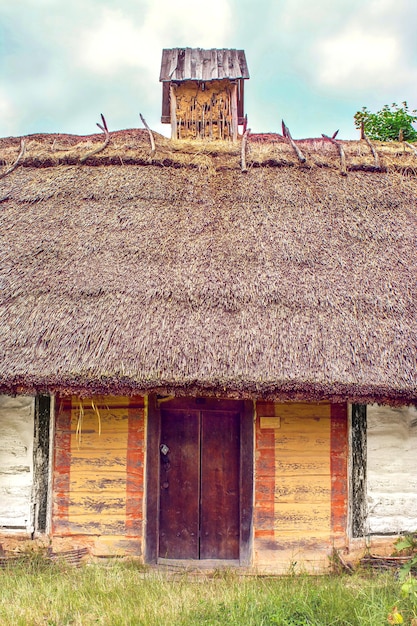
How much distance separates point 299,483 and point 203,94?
25.7ft

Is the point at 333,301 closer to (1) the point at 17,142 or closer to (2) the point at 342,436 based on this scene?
(2) the point at 342,436

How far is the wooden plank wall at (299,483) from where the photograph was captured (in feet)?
20.5

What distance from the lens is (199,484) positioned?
652 cm

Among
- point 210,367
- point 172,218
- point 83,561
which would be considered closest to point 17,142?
point 172,218

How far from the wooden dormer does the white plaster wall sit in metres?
6.46

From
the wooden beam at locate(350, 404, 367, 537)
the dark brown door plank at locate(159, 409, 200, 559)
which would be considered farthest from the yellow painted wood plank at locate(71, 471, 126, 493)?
the wooden beam at locate(350, 404, 367, 537)

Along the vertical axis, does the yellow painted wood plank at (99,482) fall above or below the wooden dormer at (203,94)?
below

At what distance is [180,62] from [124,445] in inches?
317

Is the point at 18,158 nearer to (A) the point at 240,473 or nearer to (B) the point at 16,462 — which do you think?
(B) the point at 16,462

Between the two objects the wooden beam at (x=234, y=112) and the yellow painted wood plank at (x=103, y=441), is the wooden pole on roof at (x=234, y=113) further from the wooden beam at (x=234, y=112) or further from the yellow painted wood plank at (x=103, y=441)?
the yellow painted wood plank at (x=103, y=441)

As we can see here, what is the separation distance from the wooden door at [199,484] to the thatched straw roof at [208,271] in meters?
1.27

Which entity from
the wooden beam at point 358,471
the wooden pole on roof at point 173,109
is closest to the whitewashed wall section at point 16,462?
the wooden beam at point 358,471

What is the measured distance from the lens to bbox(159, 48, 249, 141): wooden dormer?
35.1 ft

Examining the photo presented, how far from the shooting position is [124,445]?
6387mm
